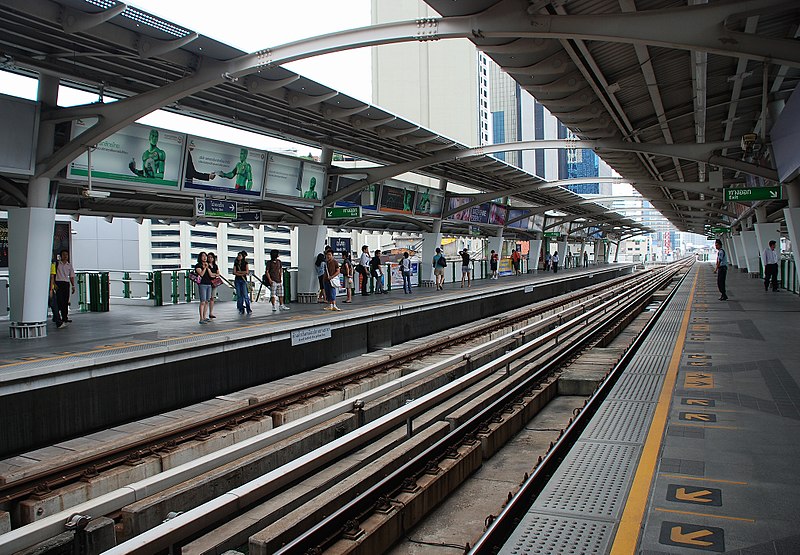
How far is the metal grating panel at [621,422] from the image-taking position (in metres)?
6.40

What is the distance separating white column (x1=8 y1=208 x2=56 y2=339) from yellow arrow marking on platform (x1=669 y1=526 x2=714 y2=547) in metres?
11.8

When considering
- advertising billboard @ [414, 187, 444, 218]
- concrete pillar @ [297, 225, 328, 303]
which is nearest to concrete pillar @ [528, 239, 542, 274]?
advertising billboard @ [414, 187, 444, 218]

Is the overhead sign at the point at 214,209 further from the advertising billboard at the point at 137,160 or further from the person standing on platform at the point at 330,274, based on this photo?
the person standing on platform at the point at 330,274

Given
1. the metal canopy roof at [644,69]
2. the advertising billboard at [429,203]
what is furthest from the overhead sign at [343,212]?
the metal canopy roof at [644,69]

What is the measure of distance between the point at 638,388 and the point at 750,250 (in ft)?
134

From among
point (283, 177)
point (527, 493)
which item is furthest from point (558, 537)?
point (283, 177)

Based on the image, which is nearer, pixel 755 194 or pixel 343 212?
pixel 755 194

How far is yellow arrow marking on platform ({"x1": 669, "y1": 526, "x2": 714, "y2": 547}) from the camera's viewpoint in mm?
3966

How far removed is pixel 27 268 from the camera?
11.8 metres

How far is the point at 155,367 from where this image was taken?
9094 mm

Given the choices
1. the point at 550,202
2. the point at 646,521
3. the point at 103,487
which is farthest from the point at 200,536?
the point at 550,202

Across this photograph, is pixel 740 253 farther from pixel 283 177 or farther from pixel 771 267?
pixel 283 177

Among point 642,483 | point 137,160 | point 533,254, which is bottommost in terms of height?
point 642,483

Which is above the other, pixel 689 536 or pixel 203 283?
pixel 203 283
